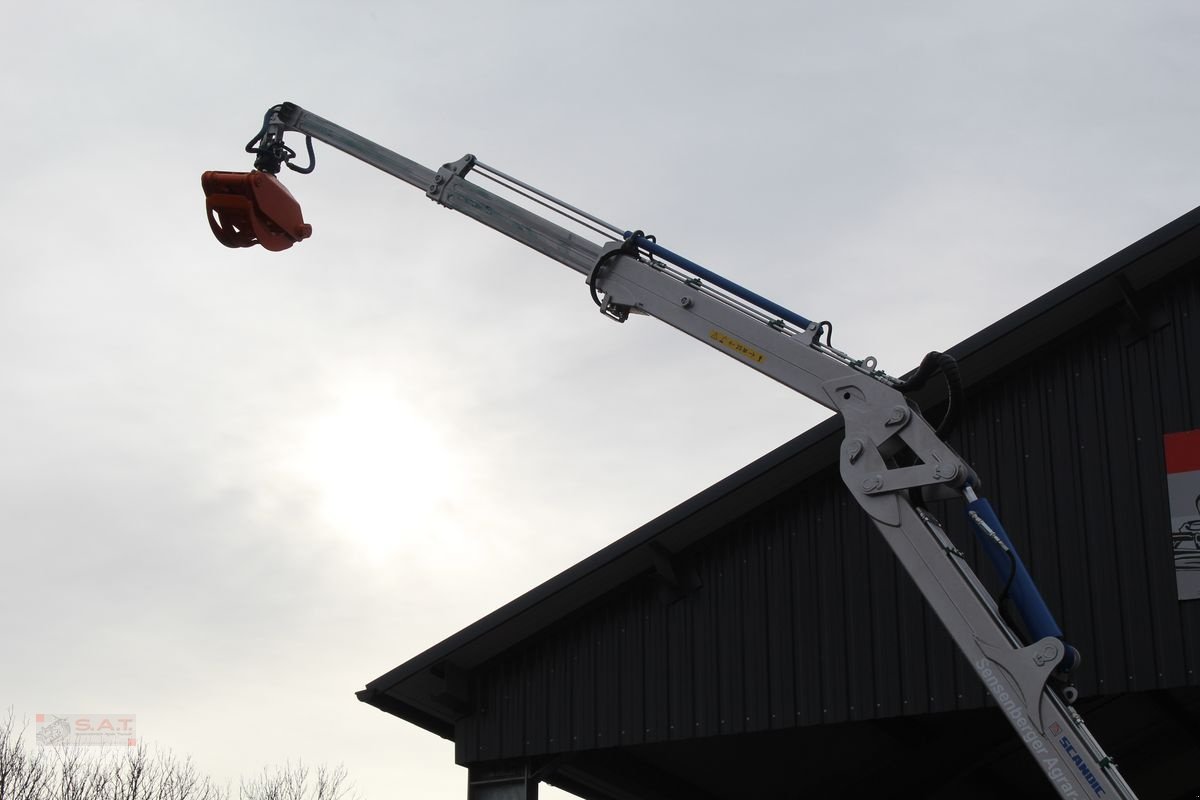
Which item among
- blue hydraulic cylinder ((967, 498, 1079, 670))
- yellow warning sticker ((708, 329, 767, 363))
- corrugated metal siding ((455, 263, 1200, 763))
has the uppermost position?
yellow warning sticker ((708, 329, 767, 363))

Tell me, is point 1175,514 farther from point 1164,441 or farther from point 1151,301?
point 1151,301

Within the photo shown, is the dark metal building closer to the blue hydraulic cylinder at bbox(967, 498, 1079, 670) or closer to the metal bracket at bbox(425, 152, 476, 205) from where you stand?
the blue hydraulic cylinder at bbox(967, 498, 1079, 670)

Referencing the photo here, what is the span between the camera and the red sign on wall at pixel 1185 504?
40.8ft

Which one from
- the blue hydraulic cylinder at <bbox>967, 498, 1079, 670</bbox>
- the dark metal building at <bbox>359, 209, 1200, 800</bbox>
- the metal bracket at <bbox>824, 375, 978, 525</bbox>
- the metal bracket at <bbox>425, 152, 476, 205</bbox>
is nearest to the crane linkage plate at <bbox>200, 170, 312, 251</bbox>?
the metal bracket at <bbox>425, 152, 476, 205</bbox>

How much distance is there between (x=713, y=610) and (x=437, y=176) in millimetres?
5165

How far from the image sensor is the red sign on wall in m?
12.4

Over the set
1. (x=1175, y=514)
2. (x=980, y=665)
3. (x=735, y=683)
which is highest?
(x=1175, y=514)

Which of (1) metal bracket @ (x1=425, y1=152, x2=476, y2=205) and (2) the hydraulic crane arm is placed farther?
(1) metal bracket @ (x1=425, y1=152, x2=476, y2=205)

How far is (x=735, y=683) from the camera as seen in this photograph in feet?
46.4

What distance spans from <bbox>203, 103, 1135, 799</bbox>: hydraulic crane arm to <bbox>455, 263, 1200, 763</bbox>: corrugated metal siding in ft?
5.70

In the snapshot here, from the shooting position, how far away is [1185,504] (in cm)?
1266

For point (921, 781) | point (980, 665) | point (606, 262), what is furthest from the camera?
point (921, 781)

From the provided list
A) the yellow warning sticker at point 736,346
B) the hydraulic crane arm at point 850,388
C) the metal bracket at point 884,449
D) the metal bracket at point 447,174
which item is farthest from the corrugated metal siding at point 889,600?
the metal bracket at point 447,174

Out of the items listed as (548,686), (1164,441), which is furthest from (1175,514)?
(548,686)
